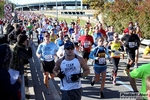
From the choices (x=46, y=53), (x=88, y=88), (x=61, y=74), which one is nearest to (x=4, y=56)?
(x=61, y=74)

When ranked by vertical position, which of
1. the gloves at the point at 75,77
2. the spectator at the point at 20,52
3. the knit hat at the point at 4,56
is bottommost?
the gloves at the point at 75,77

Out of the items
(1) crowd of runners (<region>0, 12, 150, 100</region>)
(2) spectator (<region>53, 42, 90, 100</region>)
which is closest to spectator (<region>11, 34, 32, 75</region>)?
(1) crowd of runners (<region>0, 12, 150, 100</region>)

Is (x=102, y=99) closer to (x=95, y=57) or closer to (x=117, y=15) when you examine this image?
(x=95, y=57)

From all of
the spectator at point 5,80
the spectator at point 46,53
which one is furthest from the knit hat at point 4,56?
the spectator at point 46,53

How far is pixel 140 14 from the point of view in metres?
22.8

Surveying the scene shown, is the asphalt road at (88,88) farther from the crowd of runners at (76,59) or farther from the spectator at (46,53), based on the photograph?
the spectator at (46,53)

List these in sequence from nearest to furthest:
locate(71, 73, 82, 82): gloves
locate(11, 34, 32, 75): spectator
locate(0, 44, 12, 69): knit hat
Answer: locate(0, 44, 12, 69): knit hat
locate(71, 73, 82, 82): gloves
locate(11, 34, 32, 75): spectator

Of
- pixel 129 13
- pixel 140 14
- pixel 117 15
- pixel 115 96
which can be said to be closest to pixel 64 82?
pixel 115 96

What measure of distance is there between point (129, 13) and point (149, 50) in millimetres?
13960

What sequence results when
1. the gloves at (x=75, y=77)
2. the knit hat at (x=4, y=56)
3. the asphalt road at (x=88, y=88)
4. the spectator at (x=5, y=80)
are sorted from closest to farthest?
the spectator at (x=5, y=80), the knit hat at (x=4, y=56), the gloves at (x=75, y=77), the asphalt road at (x=88, y=88)

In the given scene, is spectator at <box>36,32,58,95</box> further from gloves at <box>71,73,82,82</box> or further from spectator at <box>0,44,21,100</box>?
spectator at <box>0,44,21,100</box>

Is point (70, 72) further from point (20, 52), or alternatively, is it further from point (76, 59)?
point (20, 52)

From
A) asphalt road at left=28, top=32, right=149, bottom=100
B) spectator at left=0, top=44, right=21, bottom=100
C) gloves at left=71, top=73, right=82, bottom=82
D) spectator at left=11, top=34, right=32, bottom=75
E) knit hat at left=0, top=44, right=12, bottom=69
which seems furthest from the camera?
asphalt road at left=28, top=32, right=149, bottom=100

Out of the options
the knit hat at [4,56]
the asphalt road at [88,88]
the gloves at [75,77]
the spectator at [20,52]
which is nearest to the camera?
the knit hat at [4,56]
